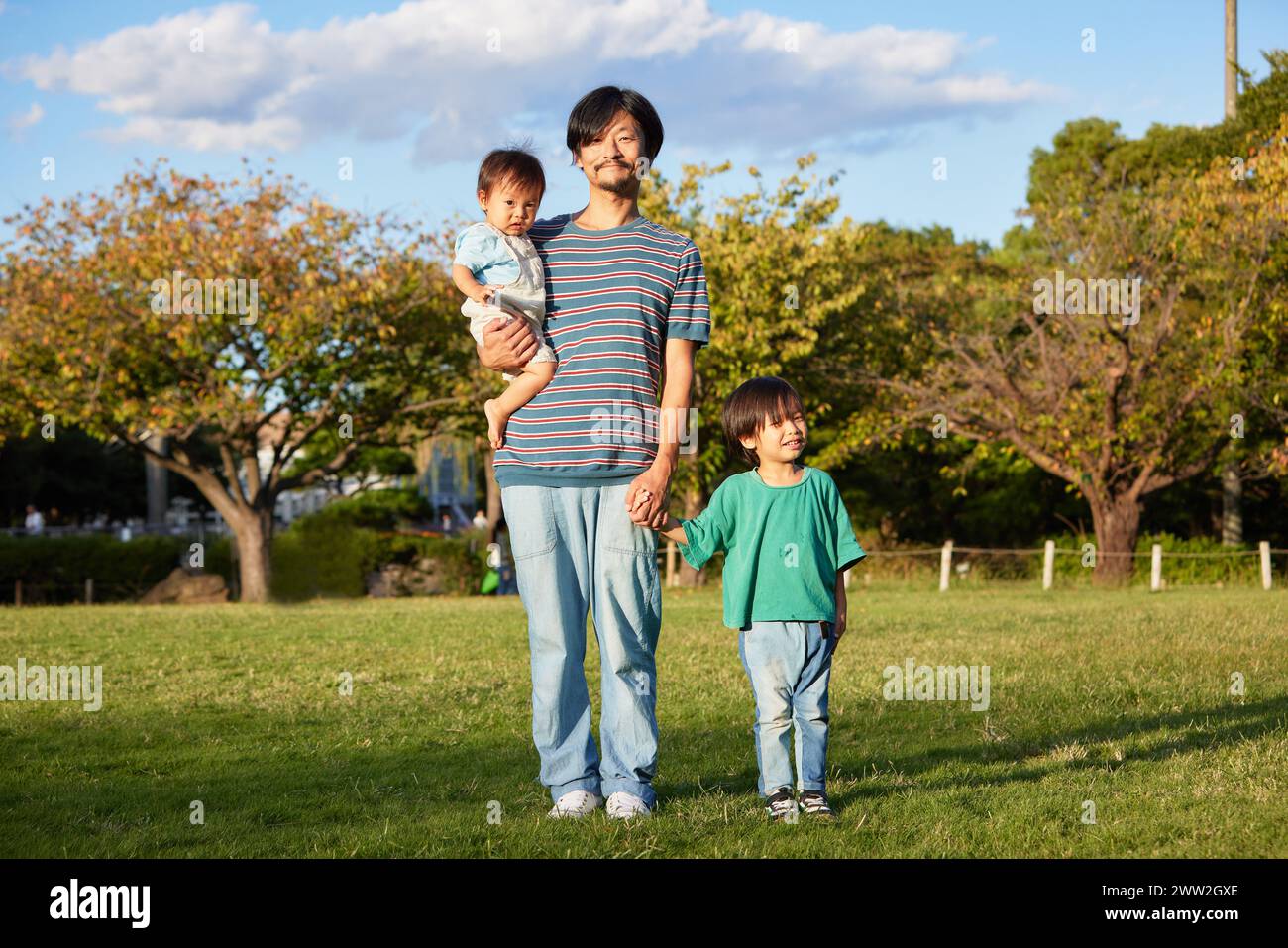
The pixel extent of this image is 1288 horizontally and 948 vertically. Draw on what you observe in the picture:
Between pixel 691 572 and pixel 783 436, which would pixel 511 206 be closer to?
pixel 783 436

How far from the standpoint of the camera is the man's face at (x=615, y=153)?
4398 millimetres

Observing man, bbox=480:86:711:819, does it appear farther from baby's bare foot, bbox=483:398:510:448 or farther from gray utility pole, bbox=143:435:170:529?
gray utility pole, bbox=143:435:170:529

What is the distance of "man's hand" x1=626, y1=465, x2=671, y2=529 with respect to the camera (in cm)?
427

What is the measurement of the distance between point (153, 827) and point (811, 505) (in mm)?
2500

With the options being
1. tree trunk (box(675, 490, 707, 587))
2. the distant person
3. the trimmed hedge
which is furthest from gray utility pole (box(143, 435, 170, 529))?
tree trunk (box(675, 490, 707, 587))

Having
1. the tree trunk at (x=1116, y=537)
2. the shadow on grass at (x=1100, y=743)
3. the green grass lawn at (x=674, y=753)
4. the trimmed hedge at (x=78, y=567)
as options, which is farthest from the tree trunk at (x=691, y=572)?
the shadow on grass at (x=1100, y=743)

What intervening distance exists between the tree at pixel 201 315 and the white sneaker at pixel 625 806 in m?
16.8

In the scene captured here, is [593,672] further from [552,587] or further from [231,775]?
[552,587]

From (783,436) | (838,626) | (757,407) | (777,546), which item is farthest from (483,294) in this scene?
(838,626)

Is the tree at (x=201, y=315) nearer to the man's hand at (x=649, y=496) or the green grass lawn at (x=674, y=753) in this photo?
the green grass lawn at (x=674, y=753)

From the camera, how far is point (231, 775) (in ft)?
18.1

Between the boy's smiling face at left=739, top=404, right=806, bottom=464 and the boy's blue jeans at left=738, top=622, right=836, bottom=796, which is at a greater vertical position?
the boy's smiling face at left=739, top=404, right=806, bottom=464

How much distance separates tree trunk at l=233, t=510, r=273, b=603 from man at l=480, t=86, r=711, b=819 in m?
20.5
